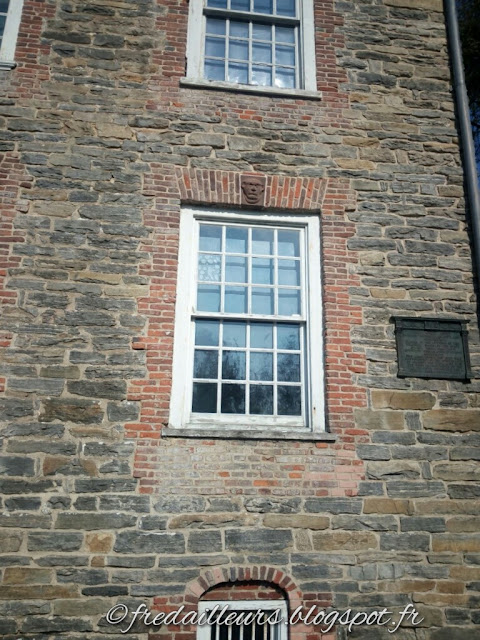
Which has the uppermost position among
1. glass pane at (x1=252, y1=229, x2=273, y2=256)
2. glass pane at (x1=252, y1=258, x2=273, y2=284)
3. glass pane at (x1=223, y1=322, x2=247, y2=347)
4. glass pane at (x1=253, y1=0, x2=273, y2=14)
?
glass pane at (x1=253, y1=0, x2=273, y2=14)

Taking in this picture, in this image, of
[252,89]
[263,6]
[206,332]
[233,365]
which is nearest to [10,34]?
[252,89]

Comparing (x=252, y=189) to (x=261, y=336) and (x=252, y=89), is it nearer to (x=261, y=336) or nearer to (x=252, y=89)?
(x=252, y=89)

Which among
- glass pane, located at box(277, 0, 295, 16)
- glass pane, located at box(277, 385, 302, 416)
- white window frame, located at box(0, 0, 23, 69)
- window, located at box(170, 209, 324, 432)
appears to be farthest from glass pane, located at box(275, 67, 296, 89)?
glass pane, located at box(277, 385, 302, 416)

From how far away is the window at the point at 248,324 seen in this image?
5.29 metres

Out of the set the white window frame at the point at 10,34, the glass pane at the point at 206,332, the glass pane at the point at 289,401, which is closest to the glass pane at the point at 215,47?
the white window frame at the point at 10,34

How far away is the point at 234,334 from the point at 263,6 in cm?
466

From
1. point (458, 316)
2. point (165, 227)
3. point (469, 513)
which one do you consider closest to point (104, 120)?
point (165, 227)

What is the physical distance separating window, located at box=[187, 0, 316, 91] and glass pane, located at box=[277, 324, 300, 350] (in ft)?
10.2

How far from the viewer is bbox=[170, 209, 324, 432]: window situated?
5.29 metres

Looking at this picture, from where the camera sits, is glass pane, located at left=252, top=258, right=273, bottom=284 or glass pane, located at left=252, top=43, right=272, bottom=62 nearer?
glass pane, located at left=252, top=258, right=273, bottom=284

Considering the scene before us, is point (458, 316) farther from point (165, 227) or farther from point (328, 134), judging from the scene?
point (165, 227)

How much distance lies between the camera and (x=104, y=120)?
605 cm

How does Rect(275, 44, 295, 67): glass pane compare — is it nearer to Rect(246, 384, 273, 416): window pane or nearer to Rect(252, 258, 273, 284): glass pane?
Rect(252, 258, 273, 284): glass pane

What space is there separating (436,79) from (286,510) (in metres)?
5.67
